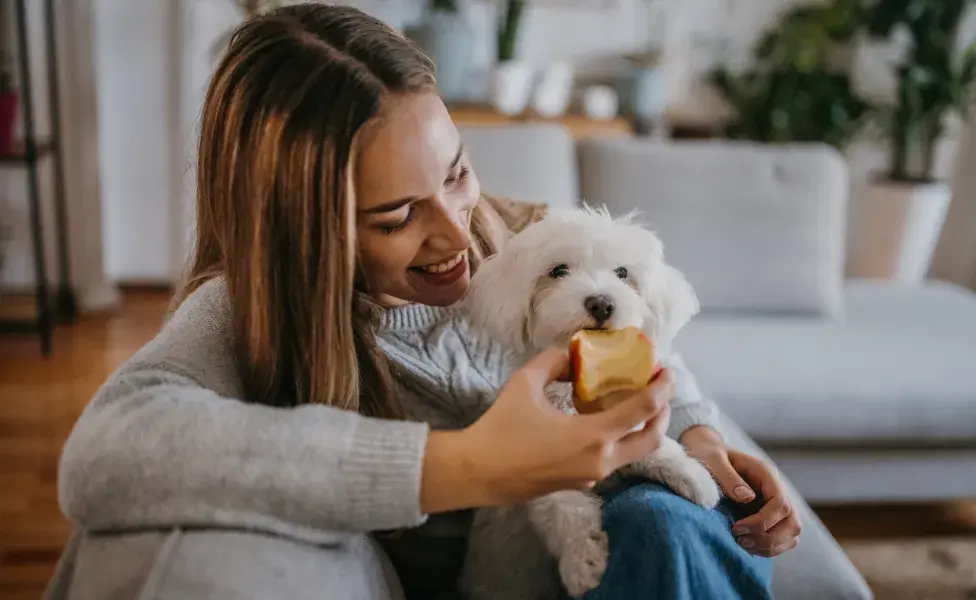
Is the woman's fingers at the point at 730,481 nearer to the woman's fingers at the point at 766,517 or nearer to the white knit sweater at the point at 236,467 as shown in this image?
the woman's fingers at the point at 766,517

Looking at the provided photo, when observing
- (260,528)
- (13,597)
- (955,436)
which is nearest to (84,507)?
(260,528)

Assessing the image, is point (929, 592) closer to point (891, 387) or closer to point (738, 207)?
point (891, 387)

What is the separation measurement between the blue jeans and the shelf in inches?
108

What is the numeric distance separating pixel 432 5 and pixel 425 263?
275 centimetres

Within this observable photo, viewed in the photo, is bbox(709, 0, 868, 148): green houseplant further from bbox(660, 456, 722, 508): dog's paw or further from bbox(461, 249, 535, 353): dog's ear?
bbox(660, 456, 722, 508): dog's paw

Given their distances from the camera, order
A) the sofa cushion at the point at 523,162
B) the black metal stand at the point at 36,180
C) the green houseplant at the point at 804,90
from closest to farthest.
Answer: the sofa cushion at the point at 523,162 → the black metal stand at the point at 36,180 → the green houseplant at the point at 804,90

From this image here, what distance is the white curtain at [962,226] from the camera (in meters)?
3.10

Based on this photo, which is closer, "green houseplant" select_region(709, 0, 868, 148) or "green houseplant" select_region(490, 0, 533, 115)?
"green houseplant" select_region(490, 0, 533, 115)

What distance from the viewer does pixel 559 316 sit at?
1.03m

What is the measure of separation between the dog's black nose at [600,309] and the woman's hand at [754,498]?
21 centimetres

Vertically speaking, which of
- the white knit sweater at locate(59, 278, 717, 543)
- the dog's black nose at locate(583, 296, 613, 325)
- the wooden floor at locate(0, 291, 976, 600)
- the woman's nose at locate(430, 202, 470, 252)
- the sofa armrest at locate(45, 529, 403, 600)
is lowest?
the wooden floor at locate(0, 291, 976, 600)

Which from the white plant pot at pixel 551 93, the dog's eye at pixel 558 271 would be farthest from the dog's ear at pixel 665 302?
the white plant pot at pixel 551 93

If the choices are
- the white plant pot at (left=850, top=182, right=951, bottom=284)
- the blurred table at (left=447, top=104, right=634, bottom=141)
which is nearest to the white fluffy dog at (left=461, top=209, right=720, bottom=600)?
the blurred table at (left=447, top=104, right=634, bottom=141)

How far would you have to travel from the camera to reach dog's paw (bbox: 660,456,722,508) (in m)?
0.91
